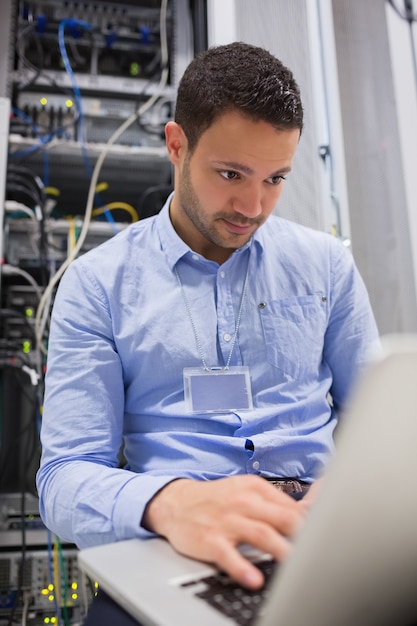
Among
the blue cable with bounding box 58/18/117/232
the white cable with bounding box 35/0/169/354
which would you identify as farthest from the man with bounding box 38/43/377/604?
the blue cable with bounding box 58/18/117/232

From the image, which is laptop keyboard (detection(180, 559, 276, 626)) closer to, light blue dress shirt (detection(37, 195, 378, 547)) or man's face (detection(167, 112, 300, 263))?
light blue dress shirt (detection(37, 195, 378, 547))

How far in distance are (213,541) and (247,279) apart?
0.71 metres

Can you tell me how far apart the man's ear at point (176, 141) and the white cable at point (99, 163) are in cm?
89

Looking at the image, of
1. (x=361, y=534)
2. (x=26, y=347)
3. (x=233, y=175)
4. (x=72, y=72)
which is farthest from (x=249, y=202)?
(x=72, y=72)

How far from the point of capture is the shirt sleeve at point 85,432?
0.70 m

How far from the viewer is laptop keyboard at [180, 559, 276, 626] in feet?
1.23

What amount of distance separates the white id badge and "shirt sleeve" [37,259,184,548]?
127 millimetres

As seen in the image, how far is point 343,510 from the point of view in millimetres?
312

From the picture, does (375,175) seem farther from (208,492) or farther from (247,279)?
(208,492)

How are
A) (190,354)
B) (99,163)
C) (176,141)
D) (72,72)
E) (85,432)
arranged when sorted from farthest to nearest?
(72,72) < (99,163) < (176,141) < (190,354) < (85,432)

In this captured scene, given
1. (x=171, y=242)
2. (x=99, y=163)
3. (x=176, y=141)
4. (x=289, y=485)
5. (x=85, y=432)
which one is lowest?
(x=289, y=485)

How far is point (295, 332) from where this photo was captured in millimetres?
1074

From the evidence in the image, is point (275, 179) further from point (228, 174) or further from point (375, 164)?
point (375, 164)

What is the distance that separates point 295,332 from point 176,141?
18.1 inches
